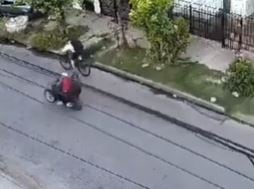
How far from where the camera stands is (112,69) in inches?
831

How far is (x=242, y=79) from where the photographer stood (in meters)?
19.1

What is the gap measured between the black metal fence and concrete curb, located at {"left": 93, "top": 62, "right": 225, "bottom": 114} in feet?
9.75

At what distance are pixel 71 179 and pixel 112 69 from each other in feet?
17.3

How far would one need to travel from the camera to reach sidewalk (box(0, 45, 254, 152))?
18.0 metres

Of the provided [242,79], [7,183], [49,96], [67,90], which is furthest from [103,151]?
[242,79]

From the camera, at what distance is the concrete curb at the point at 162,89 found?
1902 centimetres

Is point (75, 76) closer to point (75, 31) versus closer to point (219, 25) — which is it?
point (75, 31)

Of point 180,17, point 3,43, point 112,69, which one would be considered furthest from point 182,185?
point 3,43

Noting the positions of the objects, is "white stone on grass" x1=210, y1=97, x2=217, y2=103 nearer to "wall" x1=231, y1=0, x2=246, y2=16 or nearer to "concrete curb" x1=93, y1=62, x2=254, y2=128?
"concrete curb" x1=93, y1=62, x2=254, y2=128

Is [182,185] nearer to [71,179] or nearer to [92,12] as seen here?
[71,179]

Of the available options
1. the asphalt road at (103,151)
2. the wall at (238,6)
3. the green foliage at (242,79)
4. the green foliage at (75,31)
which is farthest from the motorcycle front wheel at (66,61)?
the wall at (238,6)

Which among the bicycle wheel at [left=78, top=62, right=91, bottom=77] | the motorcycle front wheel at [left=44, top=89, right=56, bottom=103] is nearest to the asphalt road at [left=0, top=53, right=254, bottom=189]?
the motorcycle front wheel at [left=44, top=89, right=56, bottom=103]

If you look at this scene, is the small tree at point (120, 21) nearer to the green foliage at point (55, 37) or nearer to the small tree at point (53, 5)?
the green foliage at point (55, 37)

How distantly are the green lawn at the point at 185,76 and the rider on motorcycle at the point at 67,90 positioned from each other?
2333mm
